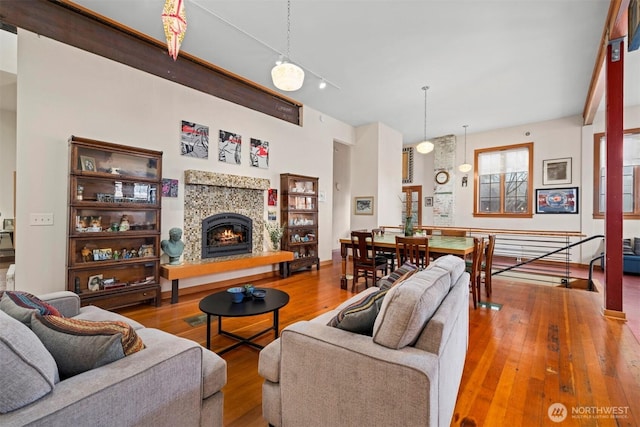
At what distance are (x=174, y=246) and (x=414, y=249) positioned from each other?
129 inches

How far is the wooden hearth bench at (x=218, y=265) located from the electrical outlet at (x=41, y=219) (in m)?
1.25

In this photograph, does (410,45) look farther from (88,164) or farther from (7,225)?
(7,225)

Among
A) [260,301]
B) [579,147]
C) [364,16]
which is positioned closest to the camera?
[260,301]

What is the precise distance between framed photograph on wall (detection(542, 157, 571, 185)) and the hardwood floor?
377 cm

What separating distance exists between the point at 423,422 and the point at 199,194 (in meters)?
4.10

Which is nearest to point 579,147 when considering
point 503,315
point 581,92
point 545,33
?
point 581,92

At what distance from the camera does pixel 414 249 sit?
12.7 ft

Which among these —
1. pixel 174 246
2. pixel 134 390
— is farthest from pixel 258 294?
pixel 174 246

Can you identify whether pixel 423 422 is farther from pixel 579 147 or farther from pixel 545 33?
pixel 579 147

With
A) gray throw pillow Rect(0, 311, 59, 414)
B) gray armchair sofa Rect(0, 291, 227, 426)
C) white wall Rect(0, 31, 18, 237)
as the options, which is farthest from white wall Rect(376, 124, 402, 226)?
gray throw pillow Rect(0, 311, 59, 414)

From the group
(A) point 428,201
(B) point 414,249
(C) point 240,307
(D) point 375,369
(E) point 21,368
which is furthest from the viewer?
(A) point 428,201

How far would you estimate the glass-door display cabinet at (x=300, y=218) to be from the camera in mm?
5482

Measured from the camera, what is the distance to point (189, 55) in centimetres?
417

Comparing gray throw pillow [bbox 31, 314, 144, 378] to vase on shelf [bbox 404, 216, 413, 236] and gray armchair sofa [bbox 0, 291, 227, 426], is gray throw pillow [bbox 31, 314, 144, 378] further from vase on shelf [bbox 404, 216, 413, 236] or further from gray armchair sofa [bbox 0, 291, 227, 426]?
vase on shelf [bbox 404, 216, 413, 236]
